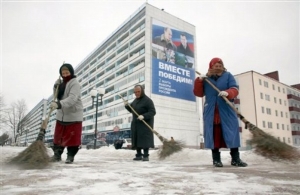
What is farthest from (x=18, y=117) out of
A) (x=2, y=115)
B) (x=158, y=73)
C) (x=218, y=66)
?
(x=218, y=66)

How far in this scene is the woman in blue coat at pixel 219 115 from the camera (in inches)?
147

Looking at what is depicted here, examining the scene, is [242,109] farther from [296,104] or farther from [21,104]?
[21,104]

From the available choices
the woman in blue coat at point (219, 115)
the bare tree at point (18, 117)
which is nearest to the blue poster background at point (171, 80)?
the bare tree at point (18, 117)

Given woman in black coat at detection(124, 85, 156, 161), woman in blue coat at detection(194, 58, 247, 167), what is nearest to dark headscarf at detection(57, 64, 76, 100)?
woman in black coat at detection(124, 85, 156, 161)

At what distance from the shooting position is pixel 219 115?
12.7 feet

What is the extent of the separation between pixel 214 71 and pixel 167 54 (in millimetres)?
36579

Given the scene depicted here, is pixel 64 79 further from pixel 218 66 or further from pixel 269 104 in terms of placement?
pixel 269 104

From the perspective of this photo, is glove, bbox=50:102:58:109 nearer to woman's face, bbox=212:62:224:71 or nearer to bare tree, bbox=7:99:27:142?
woman's face, bbox=212:62:224:71

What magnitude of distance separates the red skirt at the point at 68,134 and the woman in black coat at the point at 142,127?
60.5 inches

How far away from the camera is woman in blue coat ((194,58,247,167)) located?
3.73 metres

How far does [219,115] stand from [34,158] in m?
2.90

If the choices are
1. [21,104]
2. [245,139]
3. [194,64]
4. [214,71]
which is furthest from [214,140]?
[21,104]

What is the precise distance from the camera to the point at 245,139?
3.75m

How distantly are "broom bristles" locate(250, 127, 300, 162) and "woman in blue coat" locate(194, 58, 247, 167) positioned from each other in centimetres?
28
